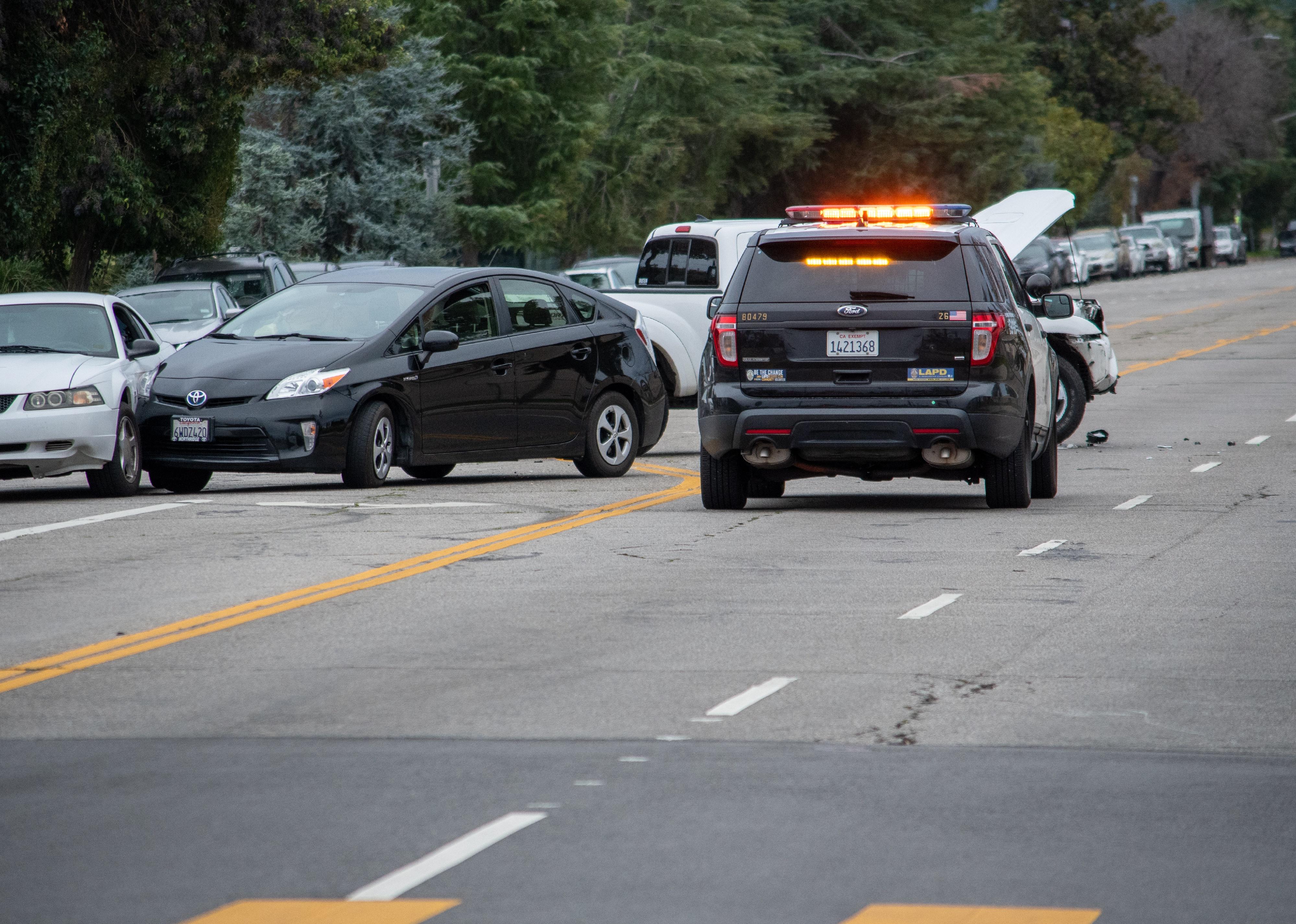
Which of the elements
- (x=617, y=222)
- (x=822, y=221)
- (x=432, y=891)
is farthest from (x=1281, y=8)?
(x=432, y=891)

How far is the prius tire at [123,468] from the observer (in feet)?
48.7

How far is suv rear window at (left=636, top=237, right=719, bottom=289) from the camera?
2152cm

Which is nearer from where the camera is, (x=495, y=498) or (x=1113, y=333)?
(x=495, y=498)

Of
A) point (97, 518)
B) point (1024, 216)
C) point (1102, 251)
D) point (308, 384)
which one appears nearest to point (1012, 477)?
point (308, 384)

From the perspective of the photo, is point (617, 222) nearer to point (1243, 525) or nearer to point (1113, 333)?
point (1113, 333)

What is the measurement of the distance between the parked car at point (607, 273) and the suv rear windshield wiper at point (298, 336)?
19.5 metres

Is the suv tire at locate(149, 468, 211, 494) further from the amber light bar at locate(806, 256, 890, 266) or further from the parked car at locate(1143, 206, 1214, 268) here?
the parked car at locate(1143, 206, 1214, 268)

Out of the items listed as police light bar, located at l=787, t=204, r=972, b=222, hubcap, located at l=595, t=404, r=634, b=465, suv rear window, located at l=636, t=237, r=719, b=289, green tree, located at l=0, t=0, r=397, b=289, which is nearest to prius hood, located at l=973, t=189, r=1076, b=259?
suv rear window, located at l=636, t=237, r=719, b=289

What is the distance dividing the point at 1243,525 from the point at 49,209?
59.7 ft

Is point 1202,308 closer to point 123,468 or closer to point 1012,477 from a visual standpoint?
point 1012,477

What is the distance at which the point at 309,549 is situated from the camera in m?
11.9

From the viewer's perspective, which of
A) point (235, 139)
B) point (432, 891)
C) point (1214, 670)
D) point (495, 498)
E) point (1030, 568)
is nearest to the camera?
point (432, 891)

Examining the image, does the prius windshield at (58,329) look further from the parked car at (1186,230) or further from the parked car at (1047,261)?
the parked car at (1186,230)

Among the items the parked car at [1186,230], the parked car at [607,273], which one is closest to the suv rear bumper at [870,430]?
the parked car at [607,273]
